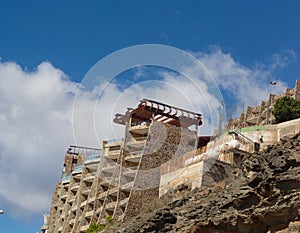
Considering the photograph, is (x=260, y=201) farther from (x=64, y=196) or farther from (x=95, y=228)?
(x=64, y=196)

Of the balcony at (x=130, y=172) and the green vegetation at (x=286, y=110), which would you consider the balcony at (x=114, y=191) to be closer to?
the balcony at (x=130, y=172)

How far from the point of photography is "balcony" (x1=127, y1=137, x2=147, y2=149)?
73562 mm

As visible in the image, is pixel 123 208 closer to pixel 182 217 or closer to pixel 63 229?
pixel 63 229

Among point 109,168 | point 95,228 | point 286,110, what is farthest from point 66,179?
point 286,110

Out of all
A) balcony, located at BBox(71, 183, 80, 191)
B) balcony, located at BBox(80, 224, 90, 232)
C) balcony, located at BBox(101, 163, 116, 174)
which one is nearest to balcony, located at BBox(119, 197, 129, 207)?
balcony, located at BBox(101, 163, 116, 174)

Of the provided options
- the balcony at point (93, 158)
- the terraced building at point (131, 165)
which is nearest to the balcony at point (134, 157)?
the terraced building at point (131, 165)

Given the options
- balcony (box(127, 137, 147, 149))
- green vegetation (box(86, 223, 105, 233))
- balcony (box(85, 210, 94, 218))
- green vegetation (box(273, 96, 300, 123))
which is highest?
green vegetation (box(273, 96, 300, 123))

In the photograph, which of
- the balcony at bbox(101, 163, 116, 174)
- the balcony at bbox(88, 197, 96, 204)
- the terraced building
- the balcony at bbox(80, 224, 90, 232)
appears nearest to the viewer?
the terraced building

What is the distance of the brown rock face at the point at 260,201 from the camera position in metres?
30.0

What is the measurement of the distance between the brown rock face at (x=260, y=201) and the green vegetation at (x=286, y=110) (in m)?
34.8

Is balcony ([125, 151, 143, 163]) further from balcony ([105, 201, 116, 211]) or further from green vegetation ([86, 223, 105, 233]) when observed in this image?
green vegetation ([86, 223, 105, 233])

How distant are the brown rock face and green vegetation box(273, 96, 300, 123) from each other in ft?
114

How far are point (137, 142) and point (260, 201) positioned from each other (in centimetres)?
4301

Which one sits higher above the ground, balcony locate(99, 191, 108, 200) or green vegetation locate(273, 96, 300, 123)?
green vegetation locate(273, 96, 300, 123)
